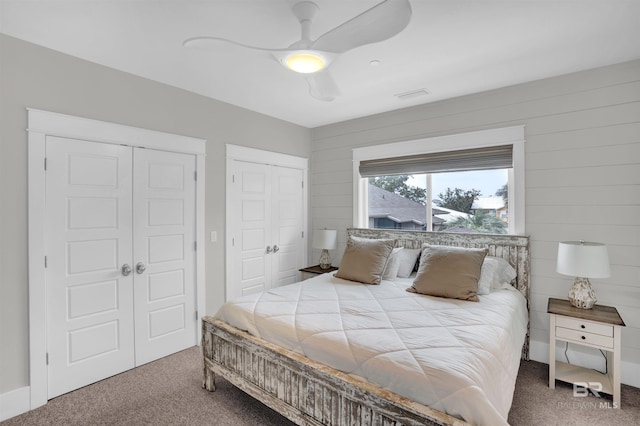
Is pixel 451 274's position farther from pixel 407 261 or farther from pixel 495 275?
pixel 407 261

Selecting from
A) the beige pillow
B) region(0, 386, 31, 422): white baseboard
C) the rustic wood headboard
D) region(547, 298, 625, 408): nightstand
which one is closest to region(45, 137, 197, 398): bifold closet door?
region(0, 386, 31, 422): white baseboard

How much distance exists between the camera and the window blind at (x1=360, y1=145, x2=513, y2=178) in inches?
120

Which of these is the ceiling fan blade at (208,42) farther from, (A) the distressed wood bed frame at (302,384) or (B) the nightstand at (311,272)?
(B) the nightstand at (311,272)

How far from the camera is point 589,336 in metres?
2.29

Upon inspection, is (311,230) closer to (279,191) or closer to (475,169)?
(279,191)

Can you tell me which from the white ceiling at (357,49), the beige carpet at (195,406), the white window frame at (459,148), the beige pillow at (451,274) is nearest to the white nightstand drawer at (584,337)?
the beige carpet at (195,406)

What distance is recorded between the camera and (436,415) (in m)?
1.29

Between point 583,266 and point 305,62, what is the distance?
8.18 feet

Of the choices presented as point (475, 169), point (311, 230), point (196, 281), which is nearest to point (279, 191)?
point (311, 230)

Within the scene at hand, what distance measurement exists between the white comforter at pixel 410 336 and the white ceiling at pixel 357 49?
5.67 ft

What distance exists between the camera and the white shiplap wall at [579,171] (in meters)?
2.47

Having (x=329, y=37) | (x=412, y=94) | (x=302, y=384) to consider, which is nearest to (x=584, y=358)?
(x=302, y=384)

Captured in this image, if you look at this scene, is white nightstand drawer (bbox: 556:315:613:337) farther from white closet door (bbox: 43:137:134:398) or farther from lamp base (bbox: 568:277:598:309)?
white closet door (bbox: 43:137:134:398)

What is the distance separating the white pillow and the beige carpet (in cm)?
77
